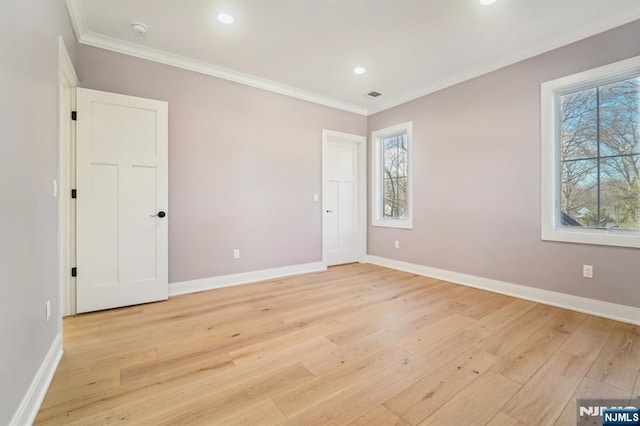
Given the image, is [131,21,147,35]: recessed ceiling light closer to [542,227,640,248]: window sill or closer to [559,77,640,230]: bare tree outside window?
[559,77,640,230]: bare tree outside window

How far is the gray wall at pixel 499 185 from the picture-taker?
2.60 meters

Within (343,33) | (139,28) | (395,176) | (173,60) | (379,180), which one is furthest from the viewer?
(379,180)

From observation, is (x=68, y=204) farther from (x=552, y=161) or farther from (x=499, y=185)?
(x=552, y=161)

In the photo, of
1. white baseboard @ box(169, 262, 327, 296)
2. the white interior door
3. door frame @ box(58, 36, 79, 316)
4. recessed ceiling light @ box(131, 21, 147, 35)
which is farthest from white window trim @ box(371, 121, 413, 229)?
door frame @ box(58, 36, 79, 316)

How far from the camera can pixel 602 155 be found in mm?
2652

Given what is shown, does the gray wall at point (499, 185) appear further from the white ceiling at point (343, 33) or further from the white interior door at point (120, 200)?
the white interior door at point (120, 200)

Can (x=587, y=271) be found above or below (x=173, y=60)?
below

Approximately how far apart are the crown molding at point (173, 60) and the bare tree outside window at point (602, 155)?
3017 millimetres

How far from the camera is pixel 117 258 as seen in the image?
9.20 feet

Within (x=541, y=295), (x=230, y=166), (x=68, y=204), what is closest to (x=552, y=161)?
(x=541, y=295)

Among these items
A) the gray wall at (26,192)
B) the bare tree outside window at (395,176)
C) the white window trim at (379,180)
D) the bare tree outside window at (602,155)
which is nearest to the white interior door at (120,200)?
the gray wall at (26,192)

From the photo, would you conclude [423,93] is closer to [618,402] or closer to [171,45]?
[171,45]

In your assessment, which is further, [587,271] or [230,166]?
[230,166]
